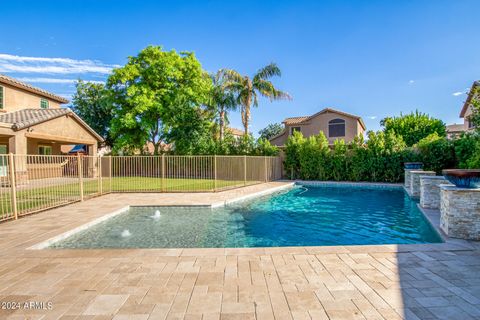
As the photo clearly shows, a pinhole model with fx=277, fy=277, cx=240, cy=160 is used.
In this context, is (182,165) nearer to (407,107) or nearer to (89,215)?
(89,215)

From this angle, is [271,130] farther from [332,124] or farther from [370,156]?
[370,156]

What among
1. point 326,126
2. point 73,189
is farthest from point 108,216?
point 326,126

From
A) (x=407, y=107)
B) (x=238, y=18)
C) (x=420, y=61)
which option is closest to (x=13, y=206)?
(x=238, y=18)

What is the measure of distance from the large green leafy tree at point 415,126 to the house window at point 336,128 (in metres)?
4.00

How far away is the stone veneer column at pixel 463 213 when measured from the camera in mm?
5098

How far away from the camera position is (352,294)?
122 inches

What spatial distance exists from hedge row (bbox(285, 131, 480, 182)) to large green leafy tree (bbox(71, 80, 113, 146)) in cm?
1925

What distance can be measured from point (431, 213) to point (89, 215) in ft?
31.4

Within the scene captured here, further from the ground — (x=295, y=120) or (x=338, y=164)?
(x=295, y=120)

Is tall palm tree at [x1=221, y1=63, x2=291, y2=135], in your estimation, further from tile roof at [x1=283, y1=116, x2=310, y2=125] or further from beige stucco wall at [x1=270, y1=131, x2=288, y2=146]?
beige stucco wall at [x1=270, y1=131, x2=288, y2=146]

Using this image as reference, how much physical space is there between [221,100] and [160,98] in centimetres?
494

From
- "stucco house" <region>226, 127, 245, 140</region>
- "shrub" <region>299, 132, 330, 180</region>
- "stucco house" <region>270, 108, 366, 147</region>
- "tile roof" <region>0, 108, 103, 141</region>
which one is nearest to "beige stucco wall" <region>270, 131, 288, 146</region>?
"stucco house" <region>270, 108, 366, 147</region>

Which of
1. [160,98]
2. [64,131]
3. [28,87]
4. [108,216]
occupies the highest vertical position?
[28,87]

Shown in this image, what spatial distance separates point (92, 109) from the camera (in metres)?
28.4
